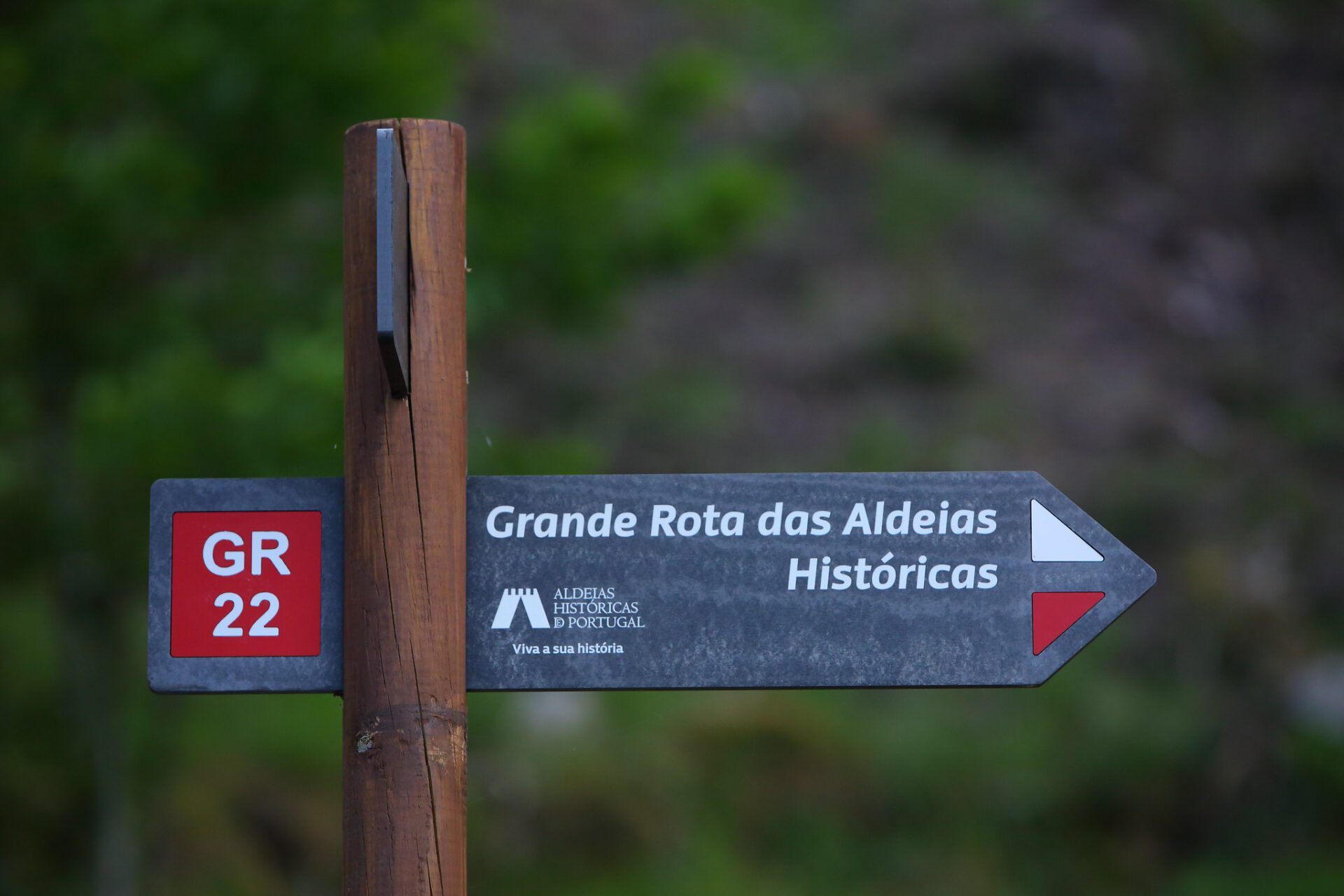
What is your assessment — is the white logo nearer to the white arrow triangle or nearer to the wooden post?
the wooden post

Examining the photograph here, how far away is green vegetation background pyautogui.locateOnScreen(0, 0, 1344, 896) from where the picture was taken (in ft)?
13.4

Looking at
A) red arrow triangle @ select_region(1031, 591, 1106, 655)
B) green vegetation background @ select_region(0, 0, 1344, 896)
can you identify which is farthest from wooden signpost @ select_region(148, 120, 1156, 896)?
green vegetation background @ select_region(0, 0, 1344, 896)

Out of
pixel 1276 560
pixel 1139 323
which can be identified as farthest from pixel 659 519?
pixel 1139 323

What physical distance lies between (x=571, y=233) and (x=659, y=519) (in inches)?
132

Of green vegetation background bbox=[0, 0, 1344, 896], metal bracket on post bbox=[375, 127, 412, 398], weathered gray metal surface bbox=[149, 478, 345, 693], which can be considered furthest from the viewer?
green vegetation background bbox=[0, 0, 1344, 896]

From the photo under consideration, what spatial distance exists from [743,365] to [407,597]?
8.90 metres

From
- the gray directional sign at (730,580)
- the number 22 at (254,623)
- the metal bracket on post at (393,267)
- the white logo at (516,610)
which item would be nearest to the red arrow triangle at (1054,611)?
the gray directional sign at (730,580)

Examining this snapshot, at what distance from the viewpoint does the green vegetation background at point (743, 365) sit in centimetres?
407

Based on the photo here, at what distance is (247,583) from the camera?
147cm

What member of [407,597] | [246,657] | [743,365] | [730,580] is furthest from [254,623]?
[743,365]

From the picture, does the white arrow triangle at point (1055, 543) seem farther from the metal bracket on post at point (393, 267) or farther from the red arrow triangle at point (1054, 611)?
the metal bracket on post at point (393, 267)

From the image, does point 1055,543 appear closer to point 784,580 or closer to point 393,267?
point 784,580

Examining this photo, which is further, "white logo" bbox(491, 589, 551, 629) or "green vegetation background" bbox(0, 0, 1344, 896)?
"green vegetation background" bbox(0, 0, 1344, 896)

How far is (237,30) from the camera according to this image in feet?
13.0
